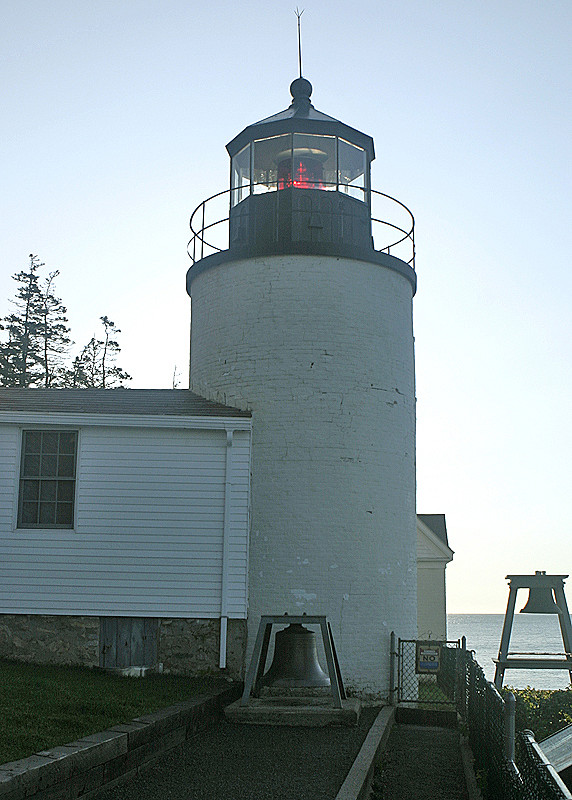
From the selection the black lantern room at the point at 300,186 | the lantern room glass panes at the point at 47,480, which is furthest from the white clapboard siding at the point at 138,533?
the black lantern room at the point at 300,186

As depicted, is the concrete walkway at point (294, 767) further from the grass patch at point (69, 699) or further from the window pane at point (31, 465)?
the window pane at point (31, 465)

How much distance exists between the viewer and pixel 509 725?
6742 mm

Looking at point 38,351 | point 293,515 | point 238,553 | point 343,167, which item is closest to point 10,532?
point 238,553

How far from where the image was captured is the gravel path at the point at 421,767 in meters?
8.71

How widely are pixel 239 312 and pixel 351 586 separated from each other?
5241 millimetres

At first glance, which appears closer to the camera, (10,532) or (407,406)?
(10,532)

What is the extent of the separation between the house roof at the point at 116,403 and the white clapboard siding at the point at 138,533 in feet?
1.17

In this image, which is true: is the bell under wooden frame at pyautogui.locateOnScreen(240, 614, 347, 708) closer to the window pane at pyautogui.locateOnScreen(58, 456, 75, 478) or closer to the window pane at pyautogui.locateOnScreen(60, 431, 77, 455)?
the window pane at pyautogui.locateOnScreen(58, 456, 75, 478)

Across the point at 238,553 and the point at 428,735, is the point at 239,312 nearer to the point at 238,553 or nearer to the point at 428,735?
the point at 238,553

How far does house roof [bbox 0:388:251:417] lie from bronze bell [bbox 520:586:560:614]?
18.9ft

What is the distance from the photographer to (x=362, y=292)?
15.7m

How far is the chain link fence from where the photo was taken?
5163 mm

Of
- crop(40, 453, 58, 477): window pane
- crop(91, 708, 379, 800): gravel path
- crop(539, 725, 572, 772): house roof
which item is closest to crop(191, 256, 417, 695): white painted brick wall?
crop(40, 453, 58, 477): window pane

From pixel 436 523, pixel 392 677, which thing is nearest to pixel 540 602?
pixel 392 677
